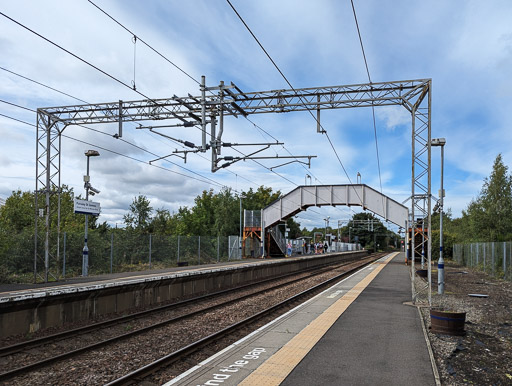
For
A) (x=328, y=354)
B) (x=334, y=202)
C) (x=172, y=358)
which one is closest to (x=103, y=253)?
(x=172, y=358)

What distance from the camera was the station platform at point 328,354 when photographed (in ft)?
21.5

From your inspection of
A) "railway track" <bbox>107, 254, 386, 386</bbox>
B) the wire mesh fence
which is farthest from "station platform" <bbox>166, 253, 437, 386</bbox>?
the wire mesh fence

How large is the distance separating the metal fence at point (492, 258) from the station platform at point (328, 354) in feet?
49.3

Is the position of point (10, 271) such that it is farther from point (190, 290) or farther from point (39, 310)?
point (39, 310)

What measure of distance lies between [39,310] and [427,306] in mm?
11442

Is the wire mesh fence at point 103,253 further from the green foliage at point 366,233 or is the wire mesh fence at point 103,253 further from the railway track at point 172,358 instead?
the green foliage at point 366,233

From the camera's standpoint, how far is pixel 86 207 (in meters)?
24.1

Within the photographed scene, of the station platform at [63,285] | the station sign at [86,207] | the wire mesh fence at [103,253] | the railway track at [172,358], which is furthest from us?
the station sign at [86,207]

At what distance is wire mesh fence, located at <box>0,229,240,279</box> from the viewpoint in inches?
892

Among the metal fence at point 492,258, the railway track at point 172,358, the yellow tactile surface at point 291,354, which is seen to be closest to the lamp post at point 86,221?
the railway track at point 172,358

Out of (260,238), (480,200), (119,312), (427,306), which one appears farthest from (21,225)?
(480,200)

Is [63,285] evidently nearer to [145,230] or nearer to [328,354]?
[328,354]

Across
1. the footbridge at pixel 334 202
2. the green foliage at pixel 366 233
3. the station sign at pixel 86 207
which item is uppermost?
the footbridge at pixel 334 202

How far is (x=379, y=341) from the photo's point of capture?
9047 millimetres
